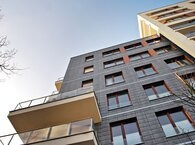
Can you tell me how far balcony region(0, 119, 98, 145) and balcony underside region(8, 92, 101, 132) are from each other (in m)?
2.23

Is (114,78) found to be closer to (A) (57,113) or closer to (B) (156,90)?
(B) (156,90)

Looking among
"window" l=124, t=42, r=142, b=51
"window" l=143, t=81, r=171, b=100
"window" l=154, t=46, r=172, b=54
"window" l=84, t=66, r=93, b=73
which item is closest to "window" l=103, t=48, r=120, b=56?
"window" l=124, t=42, r=142, b=51

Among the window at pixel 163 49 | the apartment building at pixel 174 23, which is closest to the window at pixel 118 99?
the apartment building at pixel 174 23

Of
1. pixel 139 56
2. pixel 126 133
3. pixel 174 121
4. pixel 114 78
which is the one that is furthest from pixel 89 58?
pixel 174 121

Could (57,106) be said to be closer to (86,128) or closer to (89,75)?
(86,128)

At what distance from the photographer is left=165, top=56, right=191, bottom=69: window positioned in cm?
1683

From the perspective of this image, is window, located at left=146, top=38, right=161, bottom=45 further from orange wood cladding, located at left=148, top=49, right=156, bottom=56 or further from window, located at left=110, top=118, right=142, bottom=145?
window, located at left=110, top=118, right=142, bottom=145

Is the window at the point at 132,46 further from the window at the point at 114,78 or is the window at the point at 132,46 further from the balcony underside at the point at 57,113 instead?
the balcony underside at the point at 57,113

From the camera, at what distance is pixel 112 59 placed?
Result: 69.1 feet

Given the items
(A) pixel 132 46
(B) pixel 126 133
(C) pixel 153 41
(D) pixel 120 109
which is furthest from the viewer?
(A) pixel 132 46

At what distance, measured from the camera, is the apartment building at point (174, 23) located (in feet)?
61.6

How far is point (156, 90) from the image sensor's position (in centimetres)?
1469

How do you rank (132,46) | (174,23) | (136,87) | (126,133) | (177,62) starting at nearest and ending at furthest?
(126,133) → (136,87) → (177,62) → (132,46) → (174,23)

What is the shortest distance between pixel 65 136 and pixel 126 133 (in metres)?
3.90
